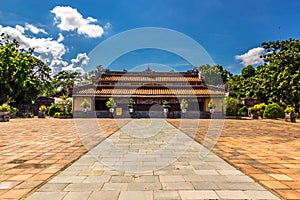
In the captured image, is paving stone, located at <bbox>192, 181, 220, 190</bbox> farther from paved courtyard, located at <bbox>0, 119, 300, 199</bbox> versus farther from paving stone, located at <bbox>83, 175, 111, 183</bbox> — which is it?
paving stone, located at <bbox>83, 175, 111, 183</bbox>

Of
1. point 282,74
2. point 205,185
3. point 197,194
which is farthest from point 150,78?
point 197,194

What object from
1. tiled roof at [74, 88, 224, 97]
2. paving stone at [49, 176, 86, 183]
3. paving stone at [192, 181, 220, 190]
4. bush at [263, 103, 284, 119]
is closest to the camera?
paving stone at [192, 181, 220, 190]

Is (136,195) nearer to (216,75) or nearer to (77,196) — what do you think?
(77,196)

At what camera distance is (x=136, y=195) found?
260 centimetres

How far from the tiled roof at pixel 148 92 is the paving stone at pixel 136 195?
66.1 feet

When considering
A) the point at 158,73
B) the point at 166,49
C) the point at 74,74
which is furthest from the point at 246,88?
the point at 74,74

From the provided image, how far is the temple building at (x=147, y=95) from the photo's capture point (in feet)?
69.6

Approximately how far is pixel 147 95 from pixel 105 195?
20359 mm

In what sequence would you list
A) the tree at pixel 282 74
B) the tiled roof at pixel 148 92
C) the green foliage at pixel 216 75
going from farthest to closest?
the green foliage at pixel 216 75
the tiled roof at pixel 148 92
the tree at pixel 282 74

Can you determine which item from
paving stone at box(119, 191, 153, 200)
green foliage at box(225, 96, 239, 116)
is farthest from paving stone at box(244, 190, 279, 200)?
green foliage at box(225, 96, 239, 116)

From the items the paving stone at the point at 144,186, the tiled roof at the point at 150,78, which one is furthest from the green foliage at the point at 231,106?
the paving stone at the point at 144,186

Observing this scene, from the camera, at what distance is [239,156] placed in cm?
469

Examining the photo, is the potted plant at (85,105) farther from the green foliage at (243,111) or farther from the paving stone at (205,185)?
the paving stone at (205,185)

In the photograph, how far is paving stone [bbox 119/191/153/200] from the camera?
8.30 feet
